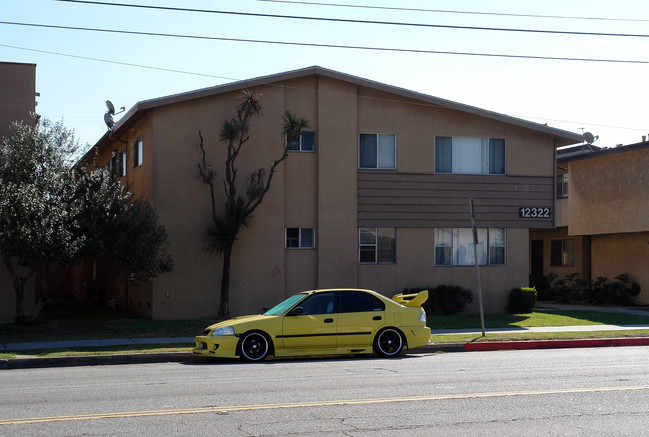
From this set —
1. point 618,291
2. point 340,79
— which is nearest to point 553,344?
point 340,79

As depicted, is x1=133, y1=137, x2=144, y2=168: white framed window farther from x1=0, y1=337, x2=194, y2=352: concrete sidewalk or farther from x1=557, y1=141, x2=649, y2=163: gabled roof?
x1=557, y1=141, x2=649, y2=163: gabled roof

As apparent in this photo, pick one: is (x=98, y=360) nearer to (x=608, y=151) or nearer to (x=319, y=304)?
(x=319, y=304)

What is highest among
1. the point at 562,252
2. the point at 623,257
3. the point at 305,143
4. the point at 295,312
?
the point at 305,143

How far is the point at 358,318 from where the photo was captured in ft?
49.2

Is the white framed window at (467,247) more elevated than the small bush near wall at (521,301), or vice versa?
the white framed window at (467,247)

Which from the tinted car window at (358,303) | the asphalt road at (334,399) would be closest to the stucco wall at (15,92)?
the asphalt road at (334,399)

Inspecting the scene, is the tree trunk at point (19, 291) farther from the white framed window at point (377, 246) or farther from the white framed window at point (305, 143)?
the white framed window at point (377, 246)

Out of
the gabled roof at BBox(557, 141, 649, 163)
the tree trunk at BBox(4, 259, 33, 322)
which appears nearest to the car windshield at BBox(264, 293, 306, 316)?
the tree trunk at BBox(4, 259, 33, 322)

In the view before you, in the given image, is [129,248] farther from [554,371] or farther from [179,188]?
[554,371]

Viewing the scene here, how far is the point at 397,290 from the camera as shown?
24.3 metres

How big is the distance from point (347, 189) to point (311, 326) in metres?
9.75

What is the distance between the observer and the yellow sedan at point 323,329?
14.3 m

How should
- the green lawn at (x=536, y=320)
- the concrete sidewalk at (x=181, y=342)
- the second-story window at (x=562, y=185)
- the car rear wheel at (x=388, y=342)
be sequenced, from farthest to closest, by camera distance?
the second-story window at (x=562, y=185) < the green lawn at (x=536, y=320) < the car rear wheel at (x=388, y=342) < the concrete sidewalk at (x=181, y=342)

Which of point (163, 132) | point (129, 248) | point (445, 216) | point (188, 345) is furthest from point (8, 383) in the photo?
point (445, 216)
